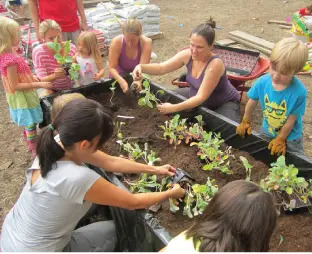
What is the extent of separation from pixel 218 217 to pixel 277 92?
1466 millimetres

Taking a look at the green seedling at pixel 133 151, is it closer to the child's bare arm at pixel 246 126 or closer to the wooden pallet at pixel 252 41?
the child's bare arm at pixel 246 126

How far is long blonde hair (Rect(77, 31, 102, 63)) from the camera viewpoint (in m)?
3.50

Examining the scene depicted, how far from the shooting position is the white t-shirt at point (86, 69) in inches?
145

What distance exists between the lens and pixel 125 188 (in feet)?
7.41

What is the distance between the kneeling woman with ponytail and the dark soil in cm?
23

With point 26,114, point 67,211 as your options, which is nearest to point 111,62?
point 26,114

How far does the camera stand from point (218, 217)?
1372 mm

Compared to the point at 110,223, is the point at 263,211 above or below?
above

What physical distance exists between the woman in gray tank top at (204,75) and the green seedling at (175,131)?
0.17 meters

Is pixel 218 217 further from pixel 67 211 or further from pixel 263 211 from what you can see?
pixel 67 211

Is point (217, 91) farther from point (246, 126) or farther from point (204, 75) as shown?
point (246, 126)

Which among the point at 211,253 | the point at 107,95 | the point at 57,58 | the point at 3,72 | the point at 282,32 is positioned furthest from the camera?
the point at 282,32

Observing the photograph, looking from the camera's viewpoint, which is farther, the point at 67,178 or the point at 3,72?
the point at 3,72

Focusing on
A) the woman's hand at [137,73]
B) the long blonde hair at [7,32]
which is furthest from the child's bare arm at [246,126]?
→ the long blonde hair at [7,32]
